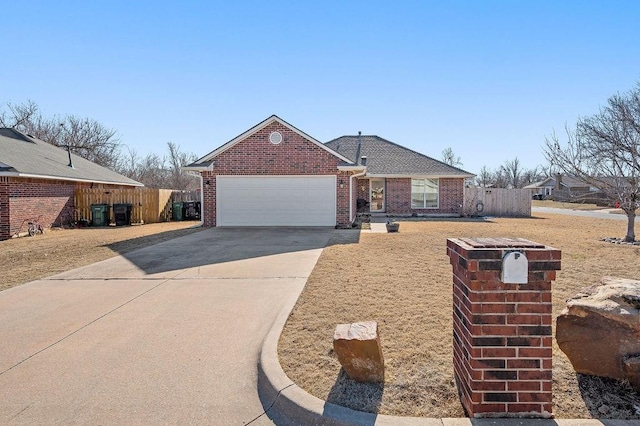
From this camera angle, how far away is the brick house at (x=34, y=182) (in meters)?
13.1

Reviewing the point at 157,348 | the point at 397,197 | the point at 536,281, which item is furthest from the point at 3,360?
the point at 397,197

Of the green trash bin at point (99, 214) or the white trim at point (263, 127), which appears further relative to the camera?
the green trash bin at point (99, 214)

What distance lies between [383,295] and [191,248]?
6286 millimetres

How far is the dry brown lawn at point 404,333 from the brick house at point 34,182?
11619 millimetres

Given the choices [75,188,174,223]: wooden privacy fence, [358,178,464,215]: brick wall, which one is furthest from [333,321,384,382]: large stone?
[358,178,464,215]: brick wall

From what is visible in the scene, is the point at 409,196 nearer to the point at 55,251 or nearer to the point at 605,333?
the point at 55,251

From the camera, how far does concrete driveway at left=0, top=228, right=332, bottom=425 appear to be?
2.93m

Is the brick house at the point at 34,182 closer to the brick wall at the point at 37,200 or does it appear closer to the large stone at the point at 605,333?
the brick wall at the point at 37,200

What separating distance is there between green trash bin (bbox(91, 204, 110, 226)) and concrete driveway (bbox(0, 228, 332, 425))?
11.1 metres

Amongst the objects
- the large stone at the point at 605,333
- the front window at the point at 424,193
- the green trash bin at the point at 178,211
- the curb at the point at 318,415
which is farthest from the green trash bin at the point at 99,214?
the large stone at the point at 605,333

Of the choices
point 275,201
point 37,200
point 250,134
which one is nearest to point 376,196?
point 275,201

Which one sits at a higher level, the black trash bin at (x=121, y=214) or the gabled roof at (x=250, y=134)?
the gabled roof at (x=250, y=134)

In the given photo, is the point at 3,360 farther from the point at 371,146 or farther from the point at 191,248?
the point at 371,146

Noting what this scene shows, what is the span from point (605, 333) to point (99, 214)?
62.8 feet
